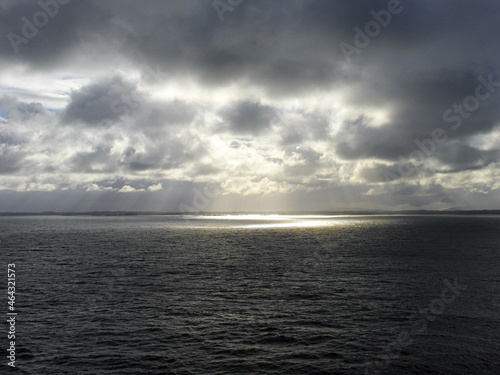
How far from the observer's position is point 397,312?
42500 millimetres

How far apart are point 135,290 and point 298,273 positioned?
31.1 meters

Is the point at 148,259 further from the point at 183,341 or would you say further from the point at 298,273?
the point at 183,341

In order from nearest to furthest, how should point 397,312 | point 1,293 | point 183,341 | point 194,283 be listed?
point 183,341 → point 397,312 → point 1,293 → point 194,283

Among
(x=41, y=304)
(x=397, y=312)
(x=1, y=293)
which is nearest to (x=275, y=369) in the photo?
(x=397, y=312)

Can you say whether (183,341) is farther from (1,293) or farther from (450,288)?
(450,288)

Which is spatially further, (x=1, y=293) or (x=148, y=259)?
(x=148, y=259)

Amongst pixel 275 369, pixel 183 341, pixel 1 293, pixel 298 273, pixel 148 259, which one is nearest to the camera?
pixel 275 369

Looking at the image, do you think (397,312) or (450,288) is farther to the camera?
(450,288)

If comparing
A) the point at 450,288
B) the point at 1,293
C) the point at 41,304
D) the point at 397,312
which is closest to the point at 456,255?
the point at 450,288

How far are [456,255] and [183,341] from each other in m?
87.8

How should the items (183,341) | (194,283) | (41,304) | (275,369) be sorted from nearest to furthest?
(275,369) < (183,341) < (41,304) < (194,283)

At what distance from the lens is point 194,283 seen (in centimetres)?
5909

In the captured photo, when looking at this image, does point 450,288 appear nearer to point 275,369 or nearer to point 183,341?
point 275,369

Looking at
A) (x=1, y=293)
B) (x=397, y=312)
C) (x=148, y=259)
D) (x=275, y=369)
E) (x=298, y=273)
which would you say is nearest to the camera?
(x=275, y=369)
